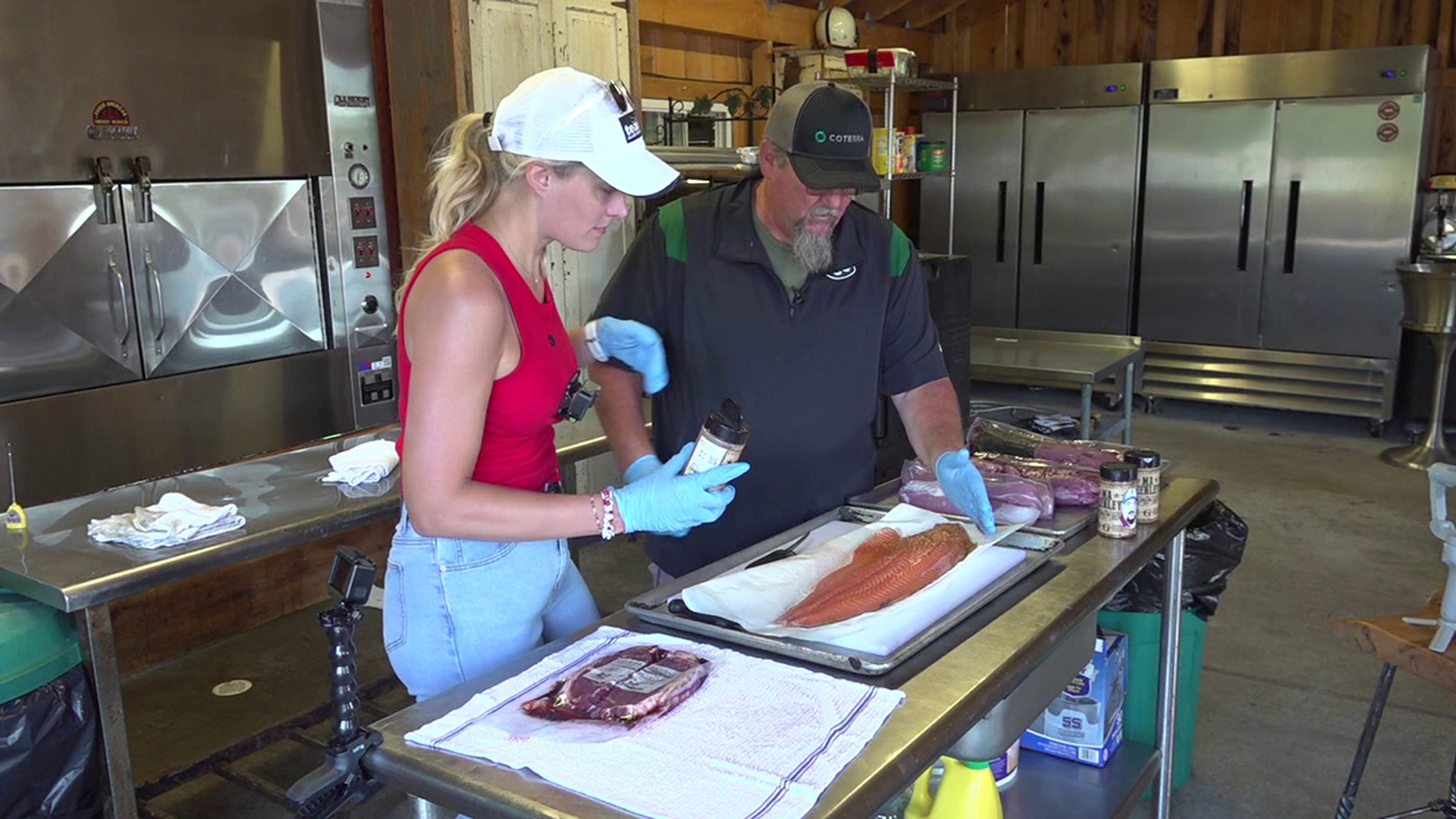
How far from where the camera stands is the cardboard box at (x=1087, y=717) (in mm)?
2418

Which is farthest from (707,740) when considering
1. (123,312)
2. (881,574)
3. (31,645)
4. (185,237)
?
(185,237)

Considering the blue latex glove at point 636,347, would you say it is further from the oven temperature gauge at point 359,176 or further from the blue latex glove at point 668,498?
the oven temperature gauge at point 359,176

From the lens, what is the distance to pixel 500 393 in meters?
1.67

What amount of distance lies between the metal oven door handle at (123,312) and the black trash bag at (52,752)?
1869mm

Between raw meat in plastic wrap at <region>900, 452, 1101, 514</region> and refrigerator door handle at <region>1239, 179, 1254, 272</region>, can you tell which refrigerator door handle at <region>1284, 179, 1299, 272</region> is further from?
raw meat in plastic wrap at <region>900, 452, 1101, 514</region>

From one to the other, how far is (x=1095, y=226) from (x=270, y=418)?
530 centimetres

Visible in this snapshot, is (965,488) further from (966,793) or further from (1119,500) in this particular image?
(966,793)

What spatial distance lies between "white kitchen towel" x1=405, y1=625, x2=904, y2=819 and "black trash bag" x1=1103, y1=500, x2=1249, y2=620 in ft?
4.96

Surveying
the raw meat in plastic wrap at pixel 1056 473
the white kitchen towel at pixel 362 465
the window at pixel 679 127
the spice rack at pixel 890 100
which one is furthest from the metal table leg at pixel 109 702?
Result: the spice rack at pixel 890 100

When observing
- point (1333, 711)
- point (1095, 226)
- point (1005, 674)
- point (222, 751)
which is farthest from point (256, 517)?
point (1095, 226)

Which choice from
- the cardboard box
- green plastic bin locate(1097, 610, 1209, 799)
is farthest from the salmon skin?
green plastic bin locate(1097, 610, 1209, 799)

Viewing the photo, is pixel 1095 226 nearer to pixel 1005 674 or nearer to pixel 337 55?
pixel 337 55

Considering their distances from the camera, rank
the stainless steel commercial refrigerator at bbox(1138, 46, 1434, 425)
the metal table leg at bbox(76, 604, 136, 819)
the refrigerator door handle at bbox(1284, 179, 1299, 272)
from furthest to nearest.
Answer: the refrigerator door handle at bbox(1284, 179, 1299, 272) → the stainless steel commercial refrigerator at bbox(1138, 46, 1434, 425) → the metal table leg at bbox(76, 604, 136, 819)

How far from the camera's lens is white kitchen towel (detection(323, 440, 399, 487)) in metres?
2.70
